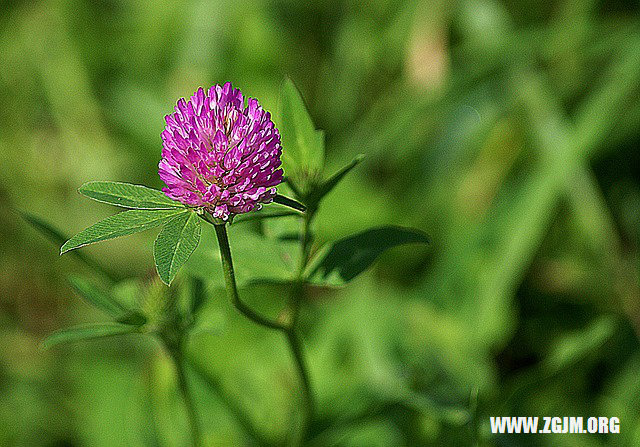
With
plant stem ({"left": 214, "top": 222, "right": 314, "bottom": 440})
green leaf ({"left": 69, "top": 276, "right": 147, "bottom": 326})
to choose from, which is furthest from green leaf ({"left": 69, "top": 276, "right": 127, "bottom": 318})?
plant stem ({"left": 214, "top": 222, "right": 314, "bottom": 440})

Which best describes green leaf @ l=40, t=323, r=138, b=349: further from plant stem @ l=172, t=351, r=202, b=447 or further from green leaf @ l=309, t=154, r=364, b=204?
green leaf @ l=309, t=154, r=364, b=204

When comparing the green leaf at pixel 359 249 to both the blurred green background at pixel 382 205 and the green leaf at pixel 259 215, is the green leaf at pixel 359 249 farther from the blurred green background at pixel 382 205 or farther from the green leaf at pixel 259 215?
the blurred green background at pixel 382 205

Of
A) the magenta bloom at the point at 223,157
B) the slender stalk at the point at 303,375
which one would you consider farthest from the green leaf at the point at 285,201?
the slender stalk at the point at 303,375

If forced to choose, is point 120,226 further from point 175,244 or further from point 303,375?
point 303,375

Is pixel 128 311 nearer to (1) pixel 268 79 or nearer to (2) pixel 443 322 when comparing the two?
(2) pixel 443 322

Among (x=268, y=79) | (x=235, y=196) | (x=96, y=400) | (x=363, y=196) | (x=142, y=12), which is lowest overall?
(x=235, y=196)

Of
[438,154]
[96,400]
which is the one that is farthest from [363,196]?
[96,400]
